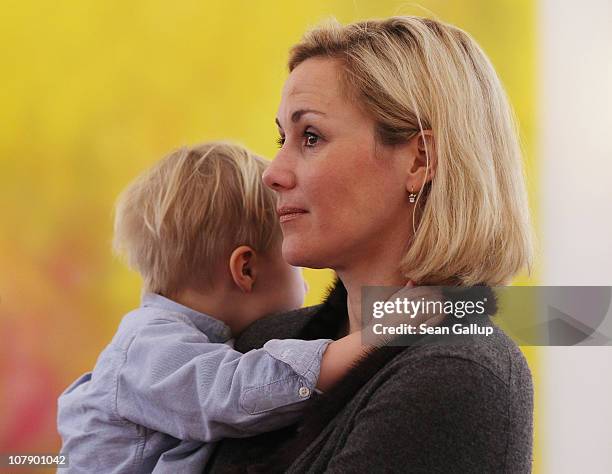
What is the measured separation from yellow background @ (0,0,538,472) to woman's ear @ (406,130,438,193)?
1.44 meters

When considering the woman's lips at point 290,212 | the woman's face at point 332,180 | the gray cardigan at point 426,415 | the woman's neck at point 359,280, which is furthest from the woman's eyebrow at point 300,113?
the gray cardigan at point 426,415

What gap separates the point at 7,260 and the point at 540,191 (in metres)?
1.62

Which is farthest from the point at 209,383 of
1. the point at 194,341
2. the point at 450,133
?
the point at 450,133

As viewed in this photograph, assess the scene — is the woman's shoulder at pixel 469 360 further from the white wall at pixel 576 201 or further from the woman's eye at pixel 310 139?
the white wall at pixel 576 201

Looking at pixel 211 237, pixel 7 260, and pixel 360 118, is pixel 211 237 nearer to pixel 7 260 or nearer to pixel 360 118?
pixel 360 118

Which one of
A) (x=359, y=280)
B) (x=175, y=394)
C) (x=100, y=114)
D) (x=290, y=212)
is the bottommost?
(x=175, y=394)

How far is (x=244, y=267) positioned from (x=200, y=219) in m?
0.11

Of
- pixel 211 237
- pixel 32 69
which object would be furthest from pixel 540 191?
→ pixel 32 69

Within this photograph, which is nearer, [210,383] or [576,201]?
[210,383]

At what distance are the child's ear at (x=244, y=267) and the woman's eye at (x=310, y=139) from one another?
12.2 inches

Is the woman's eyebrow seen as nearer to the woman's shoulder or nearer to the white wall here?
the woman's shoulder

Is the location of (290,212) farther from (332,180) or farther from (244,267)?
(244,267)

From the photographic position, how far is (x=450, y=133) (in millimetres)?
1193

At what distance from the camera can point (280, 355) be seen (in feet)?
3.95
